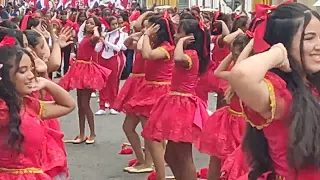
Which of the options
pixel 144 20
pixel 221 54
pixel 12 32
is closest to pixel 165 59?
pixel 144 20

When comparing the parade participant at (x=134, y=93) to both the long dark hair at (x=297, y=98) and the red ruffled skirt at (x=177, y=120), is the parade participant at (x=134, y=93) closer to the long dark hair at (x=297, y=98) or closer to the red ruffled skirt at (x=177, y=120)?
the red ruffled skirt at (x=177, y=120)

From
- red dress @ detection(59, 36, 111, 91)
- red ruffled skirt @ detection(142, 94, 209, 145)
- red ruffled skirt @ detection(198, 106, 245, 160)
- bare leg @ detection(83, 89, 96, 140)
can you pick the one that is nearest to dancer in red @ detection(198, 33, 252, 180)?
red ruffled skirt @ detection(198, 106, 245, 160)

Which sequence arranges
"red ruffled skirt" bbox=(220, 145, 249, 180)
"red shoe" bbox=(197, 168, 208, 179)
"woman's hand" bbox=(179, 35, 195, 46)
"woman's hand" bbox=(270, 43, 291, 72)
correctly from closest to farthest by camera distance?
1. "woman's hand" bbox=(270, 43, 291, 72)
2. "red ruffled skirt" bbox=(220, 145, 249, 180)
3. "woman's hand" bbox=(179, 35, 195, 46)
4. "red shoe" bbox=(197, 168, 208, 179)

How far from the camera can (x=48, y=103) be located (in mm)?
4461

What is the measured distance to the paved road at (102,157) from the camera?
315 inches

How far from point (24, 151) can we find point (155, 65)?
3.42 meters

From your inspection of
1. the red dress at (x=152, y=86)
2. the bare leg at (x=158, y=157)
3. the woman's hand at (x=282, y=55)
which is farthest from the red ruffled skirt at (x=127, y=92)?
the woman's hand at (x=282, y=55)

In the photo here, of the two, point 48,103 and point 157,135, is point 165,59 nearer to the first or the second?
point 157,135

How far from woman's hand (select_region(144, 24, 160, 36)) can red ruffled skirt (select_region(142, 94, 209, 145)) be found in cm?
84

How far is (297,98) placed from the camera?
3004 millimetres

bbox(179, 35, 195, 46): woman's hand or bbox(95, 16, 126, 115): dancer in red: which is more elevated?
bbox(179, 35, 195, 46): woman's hand

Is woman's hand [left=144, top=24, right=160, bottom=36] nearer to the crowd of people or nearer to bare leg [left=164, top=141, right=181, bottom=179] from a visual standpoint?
the crowd of people

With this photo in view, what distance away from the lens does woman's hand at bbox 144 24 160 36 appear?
716 centimetres

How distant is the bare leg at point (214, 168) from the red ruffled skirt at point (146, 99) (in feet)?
4.49
